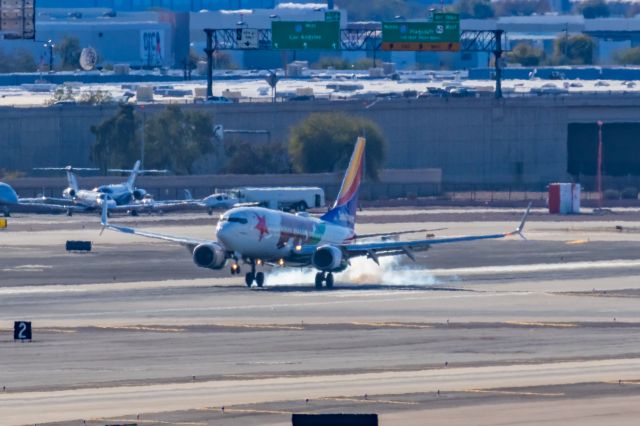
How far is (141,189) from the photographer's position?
143000mm

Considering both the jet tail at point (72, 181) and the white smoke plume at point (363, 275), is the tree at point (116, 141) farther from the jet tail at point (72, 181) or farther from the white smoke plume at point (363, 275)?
the white smoke plume at point (363, 275)

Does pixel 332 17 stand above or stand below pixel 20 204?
above

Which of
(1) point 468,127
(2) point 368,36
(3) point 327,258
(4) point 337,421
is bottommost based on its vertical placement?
(3) point 327,258

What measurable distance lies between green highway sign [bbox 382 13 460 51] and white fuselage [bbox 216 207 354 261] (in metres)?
83.1

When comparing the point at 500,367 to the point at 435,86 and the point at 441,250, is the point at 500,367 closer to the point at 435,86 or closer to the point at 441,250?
the point at 441,250

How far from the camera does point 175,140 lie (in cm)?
16338

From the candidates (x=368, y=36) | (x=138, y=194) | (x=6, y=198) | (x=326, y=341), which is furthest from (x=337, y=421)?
(x=368, y=36)

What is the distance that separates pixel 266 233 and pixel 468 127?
332 feet

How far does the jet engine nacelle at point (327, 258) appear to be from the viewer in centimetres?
7081

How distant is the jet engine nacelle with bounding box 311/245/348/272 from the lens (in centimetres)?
7081

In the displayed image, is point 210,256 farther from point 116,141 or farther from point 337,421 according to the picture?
point 116,141

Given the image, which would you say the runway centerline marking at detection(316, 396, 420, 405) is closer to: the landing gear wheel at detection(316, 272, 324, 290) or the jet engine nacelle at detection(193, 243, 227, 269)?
the jet engine nacelle at detection(193, 243, 227, 269)

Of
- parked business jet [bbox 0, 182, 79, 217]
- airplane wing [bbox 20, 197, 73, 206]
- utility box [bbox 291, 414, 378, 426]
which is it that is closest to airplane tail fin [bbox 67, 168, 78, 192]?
airplane wing [bbox 20, 197, 73, 206]

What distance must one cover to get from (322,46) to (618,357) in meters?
115
